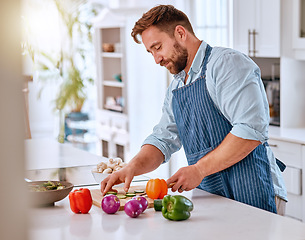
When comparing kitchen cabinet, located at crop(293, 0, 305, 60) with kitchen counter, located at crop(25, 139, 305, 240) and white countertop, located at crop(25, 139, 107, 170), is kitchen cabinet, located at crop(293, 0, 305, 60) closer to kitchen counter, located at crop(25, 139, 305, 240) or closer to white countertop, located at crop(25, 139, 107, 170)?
white countertop, located at crop(25, 139, 107, 170)

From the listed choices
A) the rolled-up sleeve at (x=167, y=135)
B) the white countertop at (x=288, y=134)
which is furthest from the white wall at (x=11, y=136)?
the white countertop at (x=288, y=134)

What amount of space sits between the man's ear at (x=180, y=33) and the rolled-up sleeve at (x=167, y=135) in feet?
0.78

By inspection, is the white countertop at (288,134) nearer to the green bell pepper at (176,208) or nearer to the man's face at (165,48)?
the man's face at (165,48)

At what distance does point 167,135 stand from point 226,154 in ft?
1.43

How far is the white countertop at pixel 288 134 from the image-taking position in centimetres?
348

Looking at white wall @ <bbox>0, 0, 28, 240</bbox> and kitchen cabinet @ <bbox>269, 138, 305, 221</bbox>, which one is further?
kitchen cabinet @ <bbox>269, 138, 305, 221</bbox>

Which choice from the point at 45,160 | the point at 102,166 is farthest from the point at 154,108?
the point at 102,166

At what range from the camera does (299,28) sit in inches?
146

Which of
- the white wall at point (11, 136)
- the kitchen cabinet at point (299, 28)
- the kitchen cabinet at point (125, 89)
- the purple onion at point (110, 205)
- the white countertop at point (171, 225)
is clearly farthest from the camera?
the kitchen cabinet at point (125, 89)

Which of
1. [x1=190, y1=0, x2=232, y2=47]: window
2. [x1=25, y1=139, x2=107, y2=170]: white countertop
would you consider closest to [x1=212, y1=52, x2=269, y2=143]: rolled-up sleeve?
[x1=25, y1=139, x2=107, y2=170]: white countertop

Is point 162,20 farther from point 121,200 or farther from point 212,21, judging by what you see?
point 212,21

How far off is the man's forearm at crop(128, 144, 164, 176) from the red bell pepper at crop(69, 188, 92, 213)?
0.35m

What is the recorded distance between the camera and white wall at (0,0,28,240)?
23 cm

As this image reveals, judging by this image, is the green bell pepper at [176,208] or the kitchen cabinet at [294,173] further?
the kitchen cabinet at [294,173]
